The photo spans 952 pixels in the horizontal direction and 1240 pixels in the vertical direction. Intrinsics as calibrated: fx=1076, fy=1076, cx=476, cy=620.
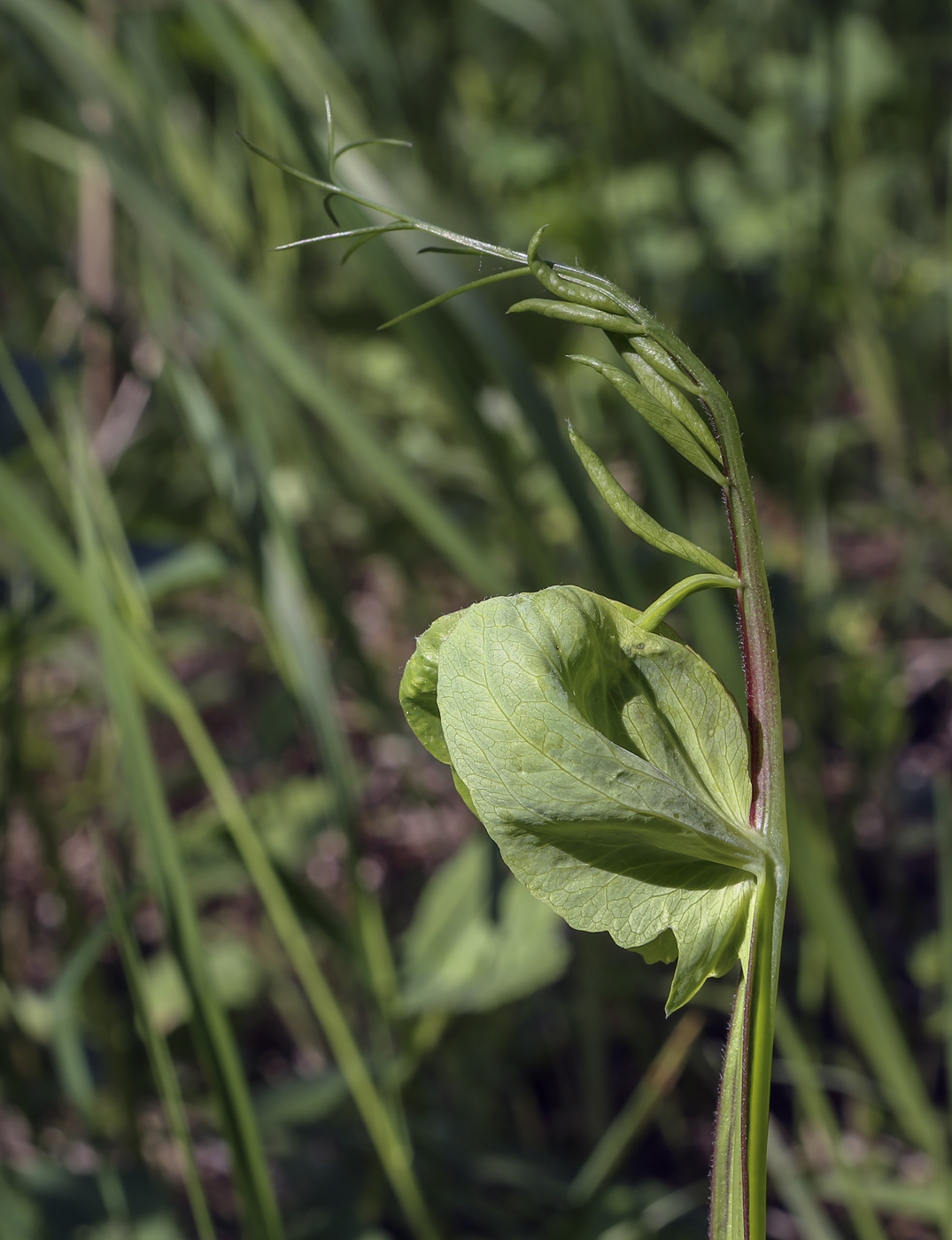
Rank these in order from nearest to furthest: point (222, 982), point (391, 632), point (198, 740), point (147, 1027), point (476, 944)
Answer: point (147, 1027), point (198, 740), point (476, 944), point (222, 982), point (391, 632)

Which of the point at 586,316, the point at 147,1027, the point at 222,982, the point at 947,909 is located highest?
the point at 586,316

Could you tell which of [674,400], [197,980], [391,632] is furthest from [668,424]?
[391,632]

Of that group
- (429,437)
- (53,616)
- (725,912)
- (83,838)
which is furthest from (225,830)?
(429,437)

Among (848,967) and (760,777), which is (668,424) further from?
(848,967)

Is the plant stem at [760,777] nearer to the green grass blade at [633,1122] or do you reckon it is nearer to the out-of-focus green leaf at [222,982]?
the green grass blade at [633,1122]

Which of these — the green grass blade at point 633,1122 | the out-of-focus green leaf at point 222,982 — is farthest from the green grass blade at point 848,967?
the out-of-focus green leaf at point 222,982
